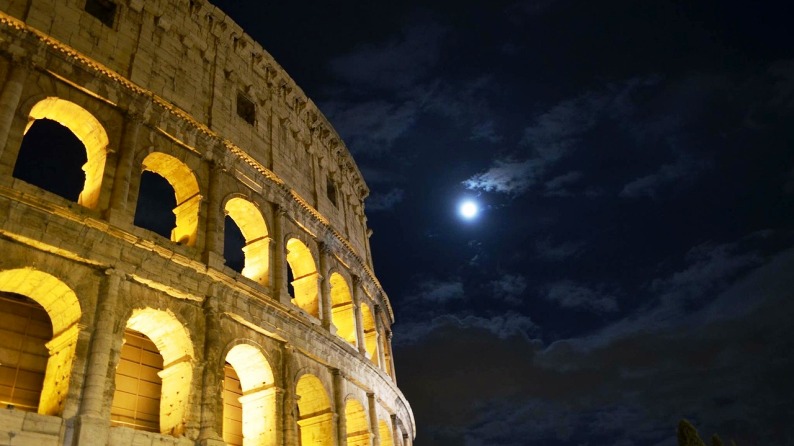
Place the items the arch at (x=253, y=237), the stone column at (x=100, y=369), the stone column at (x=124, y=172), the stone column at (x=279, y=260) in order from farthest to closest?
the arch at (x=253, y=237), the stone column at (x=279, y=260), the stone column at (x=124, y=172), the stone column at (x=100, y=369)

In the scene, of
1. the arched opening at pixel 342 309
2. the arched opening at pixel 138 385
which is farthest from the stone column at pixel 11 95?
the arched opening at pixel 342 309

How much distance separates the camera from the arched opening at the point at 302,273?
52.0ft

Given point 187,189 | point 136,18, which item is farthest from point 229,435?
point 136,18

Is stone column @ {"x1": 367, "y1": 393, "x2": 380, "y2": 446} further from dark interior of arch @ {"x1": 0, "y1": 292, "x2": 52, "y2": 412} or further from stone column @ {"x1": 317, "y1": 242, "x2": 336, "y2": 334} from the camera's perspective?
dark interior of arch @ {"x1": 0, "y1": 292, "x2": 52, "y2": 412}

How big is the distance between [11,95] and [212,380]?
6465 mm

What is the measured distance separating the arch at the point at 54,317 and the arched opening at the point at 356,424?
804cm

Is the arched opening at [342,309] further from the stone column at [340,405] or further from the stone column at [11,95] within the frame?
the stone column at [11,95]

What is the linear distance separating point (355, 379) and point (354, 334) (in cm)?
185

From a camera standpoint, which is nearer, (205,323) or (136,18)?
(205,323)

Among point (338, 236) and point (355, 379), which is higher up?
point (338, 236)

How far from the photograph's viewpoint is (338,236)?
18062 mm

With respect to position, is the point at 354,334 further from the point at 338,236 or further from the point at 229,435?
the point at 229,435

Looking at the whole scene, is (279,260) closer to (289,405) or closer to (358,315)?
(289,405)

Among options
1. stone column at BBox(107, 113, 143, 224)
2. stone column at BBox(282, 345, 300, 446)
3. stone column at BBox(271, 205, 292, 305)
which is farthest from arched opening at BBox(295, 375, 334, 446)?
stone column at BBox(107, 113, 143, 224)
